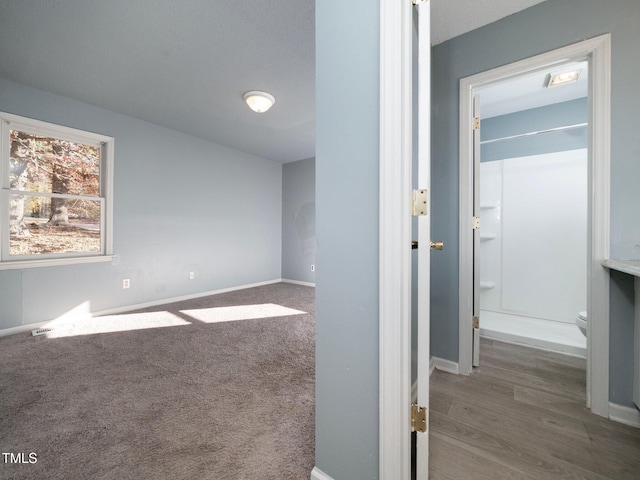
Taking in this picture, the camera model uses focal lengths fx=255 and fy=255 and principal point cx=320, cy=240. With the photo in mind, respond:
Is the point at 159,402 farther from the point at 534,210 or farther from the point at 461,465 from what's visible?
the point at 534,210

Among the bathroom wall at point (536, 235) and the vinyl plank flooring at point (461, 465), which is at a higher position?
the bathroom wall at point (536, 235)

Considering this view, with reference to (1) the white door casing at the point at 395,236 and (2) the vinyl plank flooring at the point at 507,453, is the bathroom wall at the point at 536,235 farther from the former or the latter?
(1) the white door casing at the point at 395,236

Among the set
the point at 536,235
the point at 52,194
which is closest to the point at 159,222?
the point at 52,194

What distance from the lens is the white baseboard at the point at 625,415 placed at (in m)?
1.35

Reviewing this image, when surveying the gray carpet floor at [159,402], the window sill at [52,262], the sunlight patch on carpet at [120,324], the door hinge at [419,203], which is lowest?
the gray carpet floor at [159,402]

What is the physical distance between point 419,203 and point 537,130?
310cm

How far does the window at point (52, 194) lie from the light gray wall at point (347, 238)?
137 inches

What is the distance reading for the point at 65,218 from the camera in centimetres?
301

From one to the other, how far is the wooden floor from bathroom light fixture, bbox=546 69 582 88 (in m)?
2.43

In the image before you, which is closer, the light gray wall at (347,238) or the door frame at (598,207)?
the light gray wall at (347,238)

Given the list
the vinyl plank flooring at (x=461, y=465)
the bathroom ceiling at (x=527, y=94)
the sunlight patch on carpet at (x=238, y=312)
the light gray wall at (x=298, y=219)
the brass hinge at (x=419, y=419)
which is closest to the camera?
the brass hinge at (x=419, y=419)

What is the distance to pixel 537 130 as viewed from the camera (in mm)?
2877

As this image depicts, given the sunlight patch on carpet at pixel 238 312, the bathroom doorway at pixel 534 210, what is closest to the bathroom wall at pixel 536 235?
the bathroom doorway at pixel 534 210

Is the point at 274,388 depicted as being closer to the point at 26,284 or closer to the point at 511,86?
the point at 26,284
